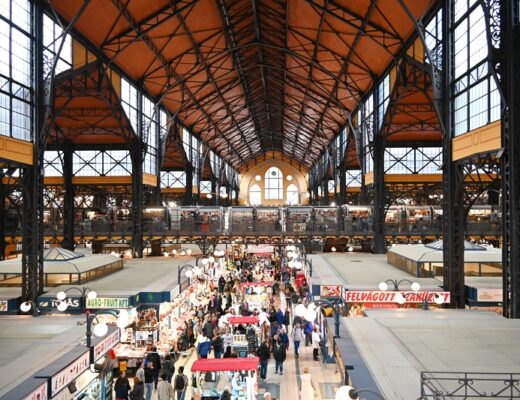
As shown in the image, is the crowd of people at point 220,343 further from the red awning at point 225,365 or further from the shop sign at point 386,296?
the shop sign at point 386,296

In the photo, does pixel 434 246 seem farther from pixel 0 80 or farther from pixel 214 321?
pixel 0 80

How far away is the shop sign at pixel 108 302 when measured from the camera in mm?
14867

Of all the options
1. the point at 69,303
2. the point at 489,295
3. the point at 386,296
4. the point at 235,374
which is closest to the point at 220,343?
the point at 235,374

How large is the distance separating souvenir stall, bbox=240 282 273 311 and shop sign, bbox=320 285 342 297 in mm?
5683

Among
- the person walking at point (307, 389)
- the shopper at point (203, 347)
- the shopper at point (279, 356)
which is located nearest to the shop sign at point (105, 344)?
the shopper at point (203, 347)

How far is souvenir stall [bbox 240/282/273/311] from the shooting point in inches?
896

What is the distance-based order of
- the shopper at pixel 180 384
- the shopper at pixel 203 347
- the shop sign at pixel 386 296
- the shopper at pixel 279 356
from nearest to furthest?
1. the shopper at pixel 180 384
2. the shopper at pixel 279 356
3. the shop sign at pixel 386 296
4. the shopper at pixel 203 347

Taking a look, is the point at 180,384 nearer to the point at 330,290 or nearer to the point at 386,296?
the point at 386,296

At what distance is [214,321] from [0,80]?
1121 centimetres

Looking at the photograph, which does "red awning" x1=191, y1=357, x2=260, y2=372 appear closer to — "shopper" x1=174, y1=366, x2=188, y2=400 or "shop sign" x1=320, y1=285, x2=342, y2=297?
"shopper" x1=174, y1=366, x2=188, y2=400

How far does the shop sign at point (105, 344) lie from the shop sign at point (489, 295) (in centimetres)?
1105

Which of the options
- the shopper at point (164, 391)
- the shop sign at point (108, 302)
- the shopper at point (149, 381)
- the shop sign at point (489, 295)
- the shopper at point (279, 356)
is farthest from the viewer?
the shop sign at point (489, 295)

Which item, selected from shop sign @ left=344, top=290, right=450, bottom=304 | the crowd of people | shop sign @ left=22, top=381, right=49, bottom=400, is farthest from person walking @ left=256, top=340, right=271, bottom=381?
shop sign @ left=22, top=381, right=49, bottom=400

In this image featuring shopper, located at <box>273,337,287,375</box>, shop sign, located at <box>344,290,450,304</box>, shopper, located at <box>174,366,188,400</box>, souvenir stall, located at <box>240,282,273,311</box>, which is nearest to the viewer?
shopper, located at <box>174,366,188,400</box>
